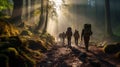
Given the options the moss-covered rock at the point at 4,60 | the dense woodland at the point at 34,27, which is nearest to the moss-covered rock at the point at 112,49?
the dense woodland at the point at 34,27

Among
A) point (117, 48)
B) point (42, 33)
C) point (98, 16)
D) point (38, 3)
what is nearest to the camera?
point (117, 48)

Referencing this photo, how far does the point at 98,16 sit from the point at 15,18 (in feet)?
135

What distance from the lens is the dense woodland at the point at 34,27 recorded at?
31.7ft

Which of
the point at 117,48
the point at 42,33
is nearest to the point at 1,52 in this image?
the point at 117,48

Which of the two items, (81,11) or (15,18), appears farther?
(81,11)

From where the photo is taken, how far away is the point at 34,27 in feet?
92.5

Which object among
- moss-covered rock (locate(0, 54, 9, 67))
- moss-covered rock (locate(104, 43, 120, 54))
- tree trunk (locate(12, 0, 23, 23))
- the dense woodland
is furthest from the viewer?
tree trunk (locate(12, 0, 23, 23))

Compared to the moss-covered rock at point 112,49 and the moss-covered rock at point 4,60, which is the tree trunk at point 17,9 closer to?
the moss-covered rock at point 112,49

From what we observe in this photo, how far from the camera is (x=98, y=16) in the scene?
199ft

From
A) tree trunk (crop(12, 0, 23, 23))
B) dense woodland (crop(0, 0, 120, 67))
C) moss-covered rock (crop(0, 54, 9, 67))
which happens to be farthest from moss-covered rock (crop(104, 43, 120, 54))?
tree trunk (crop(12, 0, 23, 23))

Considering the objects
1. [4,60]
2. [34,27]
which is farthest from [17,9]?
[4,60]

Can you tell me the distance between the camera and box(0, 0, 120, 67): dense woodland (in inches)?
381

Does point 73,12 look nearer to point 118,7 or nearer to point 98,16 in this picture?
point 98,16

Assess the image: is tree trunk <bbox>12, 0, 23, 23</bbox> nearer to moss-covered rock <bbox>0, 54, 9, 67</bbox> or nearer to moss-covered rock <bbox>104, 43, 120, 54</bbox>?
moss-covered rock <bbox>104, 43, 120, 54</bbox>
